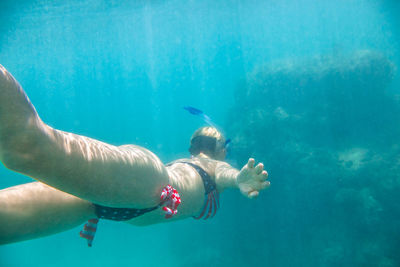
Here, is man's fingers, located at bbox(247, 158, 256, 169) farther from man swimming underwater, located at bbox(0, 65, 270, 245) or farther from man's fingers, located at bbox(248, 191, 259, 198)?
man's fingers, located at bbox(248, 191, 259, 198)

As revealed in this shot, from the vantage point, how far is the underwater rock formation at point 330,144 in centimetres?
1073

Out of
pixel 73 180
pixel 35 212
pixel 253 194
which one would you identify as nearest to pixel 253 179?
pixel 253 194

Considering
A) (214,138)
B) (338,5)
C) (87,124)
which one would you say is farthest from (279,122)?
(87,124)

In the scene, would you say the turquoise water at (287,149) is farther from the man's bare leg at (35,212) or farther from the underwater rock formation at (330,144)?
the man's bare leg at (35,212)

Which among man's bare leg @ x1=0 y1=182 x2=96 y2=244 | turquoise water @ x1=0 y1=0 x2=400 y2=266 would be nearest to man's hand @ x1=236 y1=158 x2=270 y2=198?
man's bare leg @ x1=0 y1=182 x2=96 y2=244

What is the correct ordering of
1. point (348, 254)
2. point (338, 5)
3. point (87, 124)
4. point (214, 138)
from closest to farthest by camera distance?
point (214, 138) → point (348, 254) → point (338, 5) → point (87, 124)

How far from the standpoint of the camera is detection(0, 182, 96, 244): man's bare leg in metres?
1.92

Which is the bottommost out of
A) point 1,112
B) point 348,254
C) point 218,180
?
point 1,112

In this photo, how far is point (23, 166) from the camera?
1.42 m

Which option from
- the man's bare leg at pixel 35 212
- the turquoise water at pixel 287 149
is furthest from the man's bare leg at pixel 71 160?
the turquoise water at pixel 287 149

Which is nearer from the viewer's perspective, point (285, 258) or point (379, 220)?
point (379, 220)

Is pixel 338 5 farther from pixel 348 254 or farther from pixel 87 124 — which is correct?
pixel 87 124

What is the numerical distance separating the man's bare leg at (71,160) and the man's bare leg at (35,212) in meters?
0.57

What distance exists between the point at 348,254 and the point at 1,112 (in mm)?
12815
